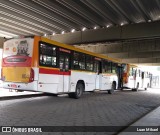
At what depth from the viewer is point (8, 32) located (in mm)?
20016

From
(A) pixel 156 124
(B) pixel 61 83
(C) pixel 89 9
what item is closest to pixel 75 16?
(C) pixel 89 9

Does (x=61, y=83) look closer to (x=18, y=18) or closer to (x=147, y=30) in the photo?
(x=18, y=18)

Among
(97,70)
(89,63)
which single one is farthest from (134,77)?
(89,63)

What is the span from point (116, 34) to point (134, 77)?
14173 mm

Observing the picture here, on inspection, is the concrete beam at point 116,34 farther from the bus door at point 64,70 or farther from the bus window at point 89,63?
the bus door at point 64,70

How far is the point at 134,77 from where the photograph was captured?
3019cm

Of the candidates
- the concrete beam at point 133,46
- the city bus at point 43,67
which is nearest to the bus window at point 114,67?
the concrete beam at point 133,46

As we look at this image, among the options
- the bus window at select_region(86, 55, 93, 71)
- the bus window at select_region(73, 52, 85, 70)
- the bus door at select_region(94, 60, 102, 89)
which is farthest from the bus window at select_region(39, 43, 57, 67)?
the bus door at select_region(94, 60, 102, 89)

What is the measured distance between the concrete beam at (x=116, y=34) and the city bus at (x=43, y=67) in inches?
87.0

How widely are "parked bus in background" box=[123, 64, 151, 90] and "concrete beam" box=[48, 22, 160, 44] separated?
29.7 feet

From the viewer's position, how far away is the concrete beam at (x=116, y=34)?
1583cm

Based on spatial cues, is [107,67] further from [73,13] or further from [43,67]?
[43,67]

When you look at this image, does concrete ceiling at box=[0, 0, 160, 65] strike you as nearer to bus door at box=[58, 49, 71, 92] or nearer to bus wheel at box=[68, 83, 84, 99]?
bus door at box=[58, 49, 71, 92]

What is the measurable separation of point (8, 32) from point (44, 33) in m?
2.91
